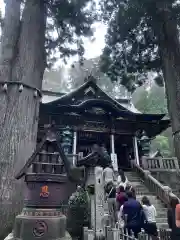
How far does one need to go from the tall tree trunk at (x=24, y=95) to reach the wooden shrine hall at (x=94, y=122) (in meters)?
7.19

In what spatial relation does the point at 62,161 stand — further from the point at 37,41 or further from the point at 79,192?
the point at 37,41

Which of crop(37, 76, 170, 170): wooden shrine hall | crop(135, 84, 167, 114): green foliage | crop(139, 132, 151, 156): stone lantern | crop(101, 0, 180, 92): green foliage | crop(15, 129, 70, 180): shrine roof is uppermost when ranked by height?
crop(135, 84, 167, 114): green foliage

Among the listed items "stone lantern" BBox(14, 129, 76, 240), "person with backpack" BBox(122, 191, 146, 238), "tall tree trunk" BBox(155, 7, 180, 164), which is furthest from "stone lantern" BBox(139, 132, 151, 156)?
"stone lantern" BBox(14, 129, 76, 240)

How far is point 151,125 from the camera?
16.2m

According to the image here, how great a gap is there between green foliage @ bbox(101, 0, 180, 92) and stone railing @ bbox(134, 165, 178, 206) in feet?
16.8

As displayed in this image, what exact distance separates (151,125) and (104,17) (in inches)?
326

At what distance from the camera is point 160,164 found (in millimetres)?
12812

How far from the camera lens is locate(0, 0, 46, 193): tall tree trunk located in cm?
562

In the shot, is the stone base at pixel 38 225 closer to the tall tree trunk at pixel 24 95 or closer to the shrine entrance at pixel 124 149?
the tall tree trunk at pixel 24 95

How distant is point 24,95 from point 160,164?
941cm

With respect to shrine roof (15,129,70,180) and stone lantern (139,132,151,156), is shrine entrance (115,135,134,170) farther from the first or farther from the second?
shrine roof (15,129,70,180)

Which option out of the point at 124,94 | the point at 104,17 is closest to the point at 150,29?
the point at 104,17

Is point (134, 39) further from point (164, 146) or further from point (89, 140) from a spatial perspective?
point (164, 146)

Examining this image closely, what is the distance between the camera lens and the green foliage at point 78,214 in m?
6.59
